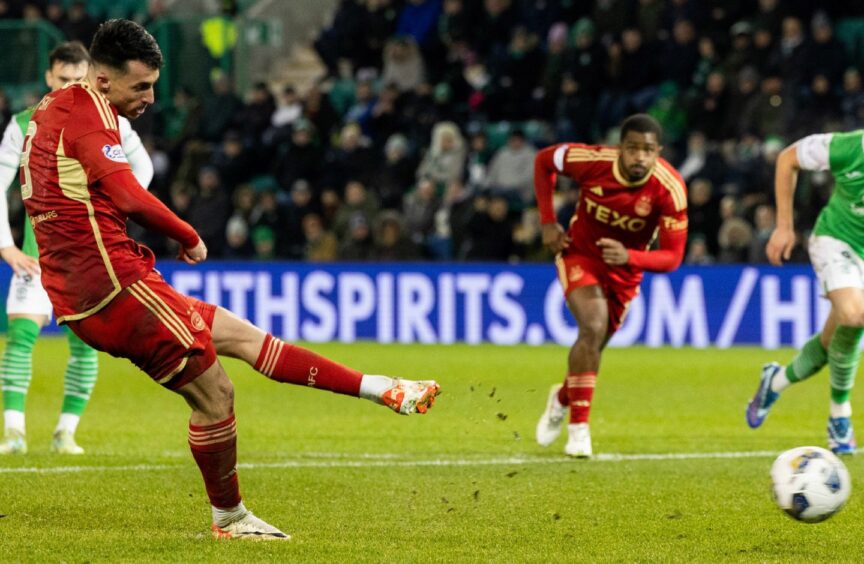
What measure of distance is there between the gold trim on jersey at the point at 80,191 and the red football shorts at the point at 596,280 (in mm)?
4180

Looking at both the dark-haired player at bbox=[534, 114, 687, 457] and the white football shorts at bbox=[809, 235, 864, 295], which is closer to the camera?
the white football shorts at bbox=[809, 235, 864, 295]

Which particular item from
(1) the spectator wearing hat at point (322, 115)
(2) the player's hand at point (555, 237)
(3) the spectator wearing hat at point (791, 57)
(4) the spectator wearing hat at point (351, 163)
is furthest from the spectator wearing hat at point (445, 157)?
(2) the player's hand at point (555, 237)

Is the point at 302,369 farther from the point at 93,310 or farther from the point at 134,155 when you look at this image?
the point at 134,155

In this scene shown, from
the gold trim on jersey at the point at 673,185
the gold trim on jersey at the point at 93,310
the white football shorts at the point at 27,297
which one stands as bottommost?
the white football shorts at the point at 27,297

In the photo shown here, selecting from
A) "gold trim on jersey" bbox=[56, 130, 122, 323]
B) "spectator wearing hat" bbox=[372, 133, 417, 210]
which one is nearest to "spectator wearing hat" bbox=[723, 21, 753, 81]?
"spectator wearing hat" bbox=[372, 133, 417, 210]

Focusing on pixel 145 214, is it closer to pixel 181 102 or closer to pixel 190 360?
pixel 190 360

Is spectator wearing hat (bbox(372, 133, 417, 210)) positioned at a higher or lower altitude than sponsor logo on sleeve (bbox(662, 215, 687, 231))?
lower

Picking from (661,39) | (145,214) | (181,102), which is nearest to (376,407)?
(145,214)

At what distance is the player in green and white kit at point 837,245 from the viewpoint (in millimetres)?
8500

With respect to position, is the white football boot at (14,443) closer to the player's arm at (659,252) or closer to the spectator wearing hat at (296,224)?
the player's arm at (659,252)

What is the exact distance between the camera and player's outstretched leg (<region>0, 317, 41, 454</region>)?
8961 millimetres

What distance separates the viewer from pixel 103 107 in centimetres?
593

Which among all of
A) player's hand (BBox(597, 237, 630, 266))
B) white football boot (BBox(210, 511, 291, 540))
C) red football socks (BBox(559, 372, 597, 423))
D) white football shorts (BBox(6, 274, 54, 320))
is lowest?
red football socks (BBox(559, 372, 597, 423))

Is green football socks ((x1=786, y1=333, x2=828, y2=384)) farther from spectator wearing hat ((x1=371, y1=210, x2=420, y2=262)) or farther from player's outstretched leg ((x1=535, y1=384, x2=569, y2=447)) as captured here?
spectator wearing hat ((x1=371, y1=210, x2=420, y2=262))
